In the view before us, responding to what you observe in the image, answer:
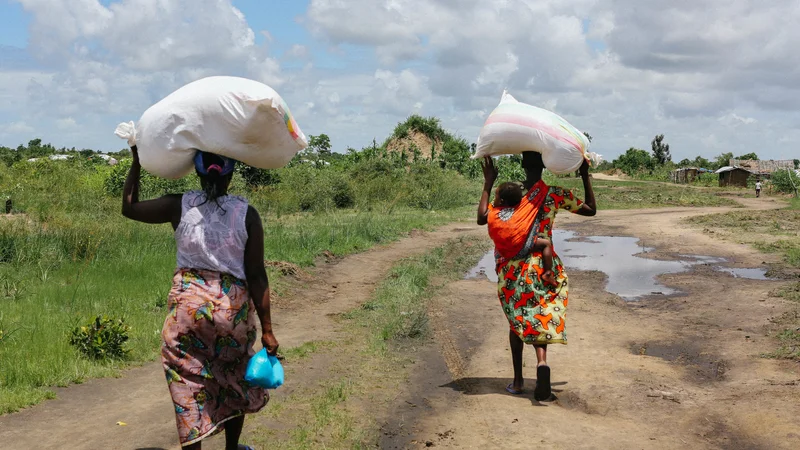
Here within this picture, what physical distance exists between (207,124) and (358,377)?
318 cm

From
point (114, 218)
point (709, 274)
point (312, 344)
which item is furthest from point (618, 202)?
point (312, 344)

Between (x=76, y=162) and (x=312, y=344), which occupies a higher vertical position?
(x=76, y=162)

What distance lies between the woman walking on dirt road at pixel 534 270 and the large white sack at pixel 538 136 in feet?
0.50

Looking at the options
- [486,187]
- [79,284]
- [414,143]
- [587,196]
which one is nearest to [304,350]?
[486,187]

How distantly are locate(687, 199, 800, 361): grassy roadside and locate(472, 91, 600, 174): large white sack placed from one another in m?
2.96

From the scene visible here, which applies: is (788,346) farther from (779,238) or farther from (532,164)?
(779,238)

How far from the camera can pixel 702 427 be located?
16.1ft

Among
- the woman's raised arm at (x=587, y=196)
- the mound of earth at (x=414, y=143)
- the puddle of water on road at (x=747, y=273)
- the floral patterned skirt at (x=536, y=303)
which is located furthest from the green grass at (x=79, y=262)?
the mound of earth at (x=414, y=143)

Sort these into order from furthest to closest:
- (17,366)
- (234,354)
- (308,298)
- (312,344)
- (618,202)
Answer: (618,202), (308,298), (312,344), (17,366), (234,354)

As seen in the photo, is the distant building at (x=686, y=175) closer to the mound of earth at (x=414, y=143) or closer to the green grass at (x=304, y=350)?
the mound of earth at (x=414, y=143)

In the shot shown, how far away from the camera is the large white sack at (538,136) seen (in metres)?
5.28

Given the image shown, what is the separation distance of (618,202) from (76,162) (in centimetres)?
2243

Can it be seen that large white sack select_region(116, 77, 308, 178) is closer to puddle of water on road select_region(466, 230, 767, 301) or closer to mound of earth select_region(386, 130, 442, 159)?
puddle of water on road select_region(466, 230, 767, 301)

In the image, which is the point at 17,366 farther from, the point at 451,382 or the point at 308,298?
the point at 308,298
